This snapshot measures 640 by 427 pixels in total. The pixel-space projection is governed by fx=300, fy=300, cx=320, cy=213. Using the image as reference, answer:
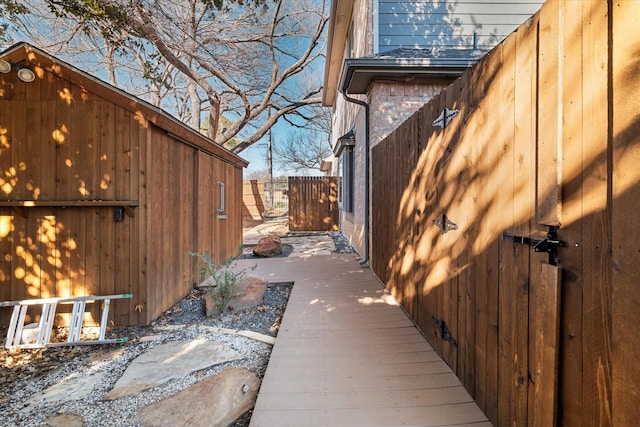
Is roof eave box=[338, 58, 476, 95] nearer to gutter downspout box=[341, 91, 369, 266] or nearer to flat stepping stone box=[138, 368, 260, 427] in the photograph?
gutter downspout box=[341, 91, 369, 266]

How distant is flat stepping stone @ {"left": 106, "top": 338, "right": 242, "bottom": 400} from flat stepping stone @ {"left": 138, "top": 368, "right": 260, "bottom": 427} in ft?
0.90

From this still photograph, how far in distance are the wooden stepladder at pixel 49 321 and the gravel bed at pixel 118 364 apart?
7 cm

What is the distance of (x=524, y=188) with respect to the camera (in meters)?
1.49

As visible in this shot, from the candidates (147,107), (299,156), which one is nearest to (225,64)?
(147,107)

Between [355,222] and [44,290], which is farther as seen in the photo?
[355,222]

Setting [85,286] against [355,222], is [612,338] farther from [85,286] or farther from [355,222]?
[355,222]

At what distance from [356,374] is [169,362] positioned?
5.24ft

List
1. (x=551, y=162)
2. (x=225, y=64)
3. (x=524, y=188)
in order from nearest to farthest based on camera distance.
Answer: (x=551, y=162) → (x=524, y=188) → (x=225, y=64)

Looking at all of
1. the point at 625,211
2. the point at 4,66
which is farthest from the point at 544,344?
the point at 4,66

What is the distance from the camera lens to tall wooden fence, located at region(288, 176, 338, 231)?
12.3m

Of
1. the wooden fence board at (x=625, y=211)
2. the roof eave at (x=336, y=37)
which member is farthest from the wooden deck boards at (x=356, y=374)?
the roof eave at (x=336, y=37)

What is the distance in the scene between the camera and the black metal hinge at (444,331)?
230cm

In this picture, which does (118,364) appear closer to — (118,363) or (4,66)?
(118,363)

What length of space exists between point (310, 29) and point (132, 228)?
10639 mm
